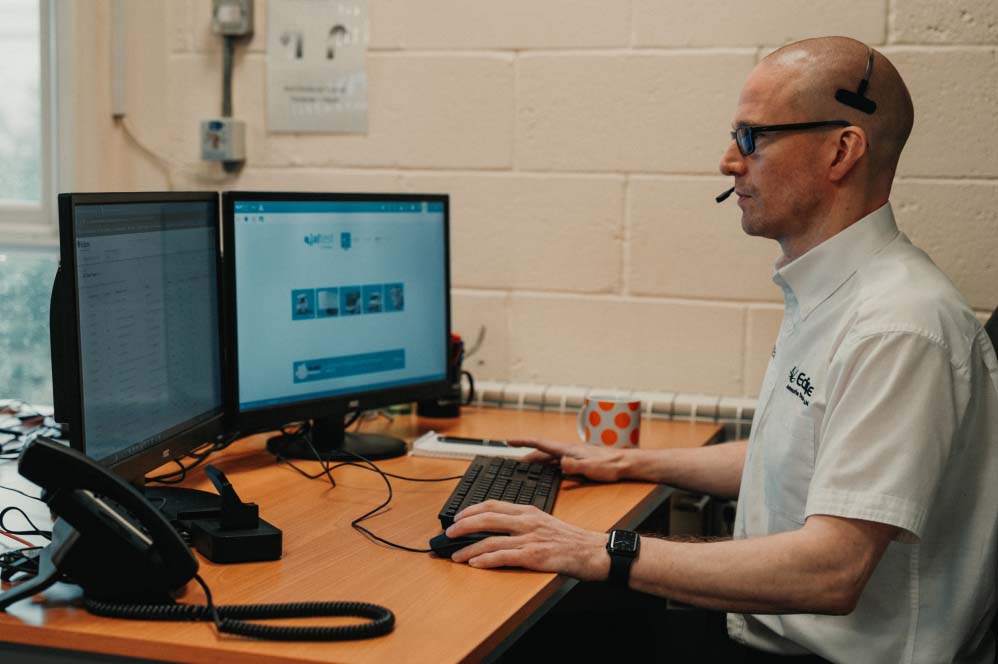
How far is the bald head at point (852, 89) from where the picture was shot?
1.61 m

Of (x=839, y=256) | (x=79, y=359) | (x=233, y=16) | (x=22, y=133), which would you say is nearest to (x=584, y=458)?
(x=839, y=256)

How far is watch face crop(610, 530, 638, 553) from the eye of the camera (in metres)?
1.43

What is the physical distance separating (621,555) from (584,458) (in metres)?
0.51

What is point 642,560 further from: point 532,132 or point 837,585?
point 532,132

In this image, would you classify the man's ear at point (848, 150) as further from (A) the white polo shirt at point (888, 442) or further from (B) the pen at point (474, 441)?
(B) the pen at point (474, 441)

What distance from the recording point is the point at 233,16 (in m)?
2.68

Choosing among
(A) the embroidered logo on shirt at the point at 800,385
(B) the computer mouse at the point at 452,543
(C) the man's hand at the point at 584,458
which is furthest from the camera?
(C) the man's hand at the point at 584,458

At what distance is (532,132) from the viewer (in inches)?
101

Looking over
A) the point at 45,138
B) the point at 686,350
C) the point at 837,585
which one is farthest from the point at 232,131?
the point at 837,585

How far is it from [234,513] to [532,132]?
136 centimetres

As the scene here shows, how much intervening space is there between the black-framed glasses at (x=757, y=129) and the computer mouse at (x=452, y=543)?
27.5 inches

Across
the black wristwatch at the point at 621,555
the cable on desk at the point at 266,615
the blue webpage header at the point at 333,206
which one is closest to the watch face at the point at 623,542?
the black wristwatch at the point at 621,555

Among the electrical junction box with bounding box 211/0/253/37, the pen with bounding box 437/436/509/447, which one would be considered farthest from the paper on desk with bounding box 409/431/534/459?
the electrical junction box with bounding box 211/0/253/37

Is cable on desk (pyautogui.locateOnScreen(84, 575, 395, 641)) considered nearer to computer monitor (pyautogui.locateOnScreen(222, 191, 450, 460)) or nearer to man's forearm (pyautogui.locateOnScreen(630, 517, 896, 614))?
man's forearm (pyautogui.locateOnScreen(630, 517, 896, 614))
